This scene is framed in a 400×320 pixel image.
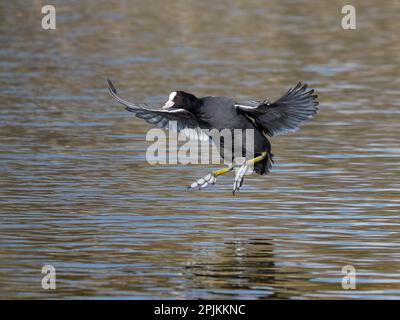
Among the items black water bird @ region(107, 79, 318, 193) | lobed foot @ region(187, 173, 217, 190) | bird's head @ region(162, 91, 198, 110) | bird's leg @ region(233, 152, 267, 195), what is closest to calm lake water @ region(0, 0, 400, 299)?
lobed foot @ region(187, 173, 217, 190)

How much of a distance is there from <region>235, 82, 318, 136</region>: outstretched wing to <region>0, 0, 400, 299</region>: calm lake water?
0.97m

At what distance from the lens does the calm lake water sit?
10.4 meters

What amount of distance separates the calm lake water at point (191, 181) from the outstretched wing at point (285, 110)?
3.18 ft

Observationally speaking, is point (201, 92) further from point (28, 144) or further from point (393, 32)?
point (393, 32)

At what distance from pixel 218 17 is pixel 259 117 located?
2371 centimetres

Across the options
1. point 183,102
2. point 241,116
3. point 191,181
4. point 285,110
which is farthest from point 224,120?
point 191,181

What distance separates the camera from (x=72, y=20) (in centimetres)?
3575

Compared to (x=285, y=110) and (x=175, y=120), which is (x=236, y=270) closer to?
(x=175, y=120)

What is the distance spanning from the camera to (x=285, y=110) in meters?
12.4

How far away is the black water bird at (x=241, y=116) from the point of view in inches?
475

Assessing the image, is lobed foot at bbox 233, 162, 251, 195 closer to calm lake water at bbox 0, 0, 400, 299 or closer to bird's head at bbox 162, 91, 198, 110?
calm lake water at bbox 0, 0, 400, 299

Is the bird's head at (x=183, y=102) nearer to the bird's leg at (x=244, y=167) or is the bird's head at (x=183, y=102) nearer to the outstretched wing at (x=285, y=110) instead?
the outstretched wing at (x=285, y=110)
